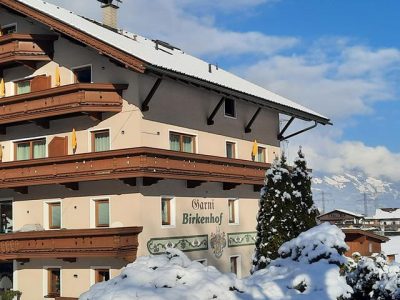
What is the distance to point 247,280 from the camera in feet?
43.7

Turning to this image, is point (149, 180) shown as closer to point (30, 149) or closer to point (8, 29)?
point (30, 149)

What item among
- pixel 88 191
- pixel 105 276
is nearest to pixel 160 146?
pixel 88 191

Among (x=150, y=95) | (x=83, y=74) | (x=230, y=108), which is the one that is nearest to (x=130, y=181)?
(x=150, y=95)

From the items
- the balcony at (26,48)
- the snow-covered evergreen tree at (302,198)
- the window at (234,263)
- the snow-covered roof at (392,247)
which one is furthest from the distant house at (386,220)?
the balcony at (26,48)

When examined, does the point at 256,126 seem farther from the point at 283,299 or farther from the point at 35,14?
the point at 283,299

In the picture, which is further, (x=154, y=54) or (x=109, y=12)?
(x=109, y=12)

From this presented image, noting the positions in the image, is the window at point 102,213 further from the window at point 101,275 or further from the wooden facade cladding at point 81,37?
the wooden facade cladding at point 81,37

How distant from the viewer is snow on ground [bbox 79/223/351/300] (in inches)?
429

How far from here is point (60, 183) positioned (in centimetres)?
2434

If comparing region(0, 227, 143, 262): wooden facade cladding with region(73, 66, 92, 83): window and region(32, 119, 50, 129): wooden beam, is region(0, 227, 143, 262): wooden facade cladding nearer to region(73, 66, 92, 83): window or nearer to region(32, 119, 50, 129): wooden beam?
region(32, 119, 50, 129): wooden beam

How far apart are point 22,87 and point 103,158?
7440mm

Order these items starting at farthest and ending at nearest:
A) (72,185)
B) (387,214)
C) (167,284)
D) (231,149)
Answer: (387,214)
(231,149)
(72,185)
(167,284)

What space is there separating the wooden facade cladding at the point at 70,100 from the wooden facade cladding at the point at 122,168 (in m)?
1.92

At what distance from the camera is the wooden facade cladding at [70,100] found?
23109mm
